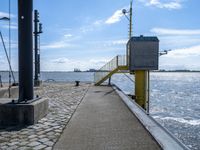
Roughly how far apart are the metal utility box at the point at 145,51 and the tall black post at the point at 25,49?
14.1 meters

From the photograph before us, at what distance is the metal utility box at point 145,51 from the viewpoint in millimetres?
22406

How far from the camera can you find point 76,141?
22.0 feet

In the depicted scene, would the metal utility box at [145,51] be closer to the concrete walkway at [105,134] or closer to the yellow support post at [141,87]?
the yellow support post at [141,87]

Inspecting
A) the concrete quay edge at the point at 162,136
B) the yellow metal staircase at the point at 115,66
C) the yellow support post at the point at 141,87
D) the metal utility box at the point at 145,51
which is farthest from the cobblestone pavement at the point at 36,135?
the yellow metal staircase at the point at 115,66

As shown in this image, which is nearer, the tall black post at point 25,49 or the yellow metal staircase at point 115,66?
the tall black post at point 25,49

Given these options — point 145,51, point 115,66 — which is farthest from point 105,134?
point 115,66

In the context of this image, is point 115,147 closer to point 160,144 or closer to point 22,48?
point 160,144

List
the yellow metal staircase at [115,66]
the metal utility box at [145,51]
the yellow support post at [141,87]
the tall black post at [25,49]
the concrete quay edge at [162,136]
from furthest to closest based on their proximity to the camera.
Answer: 1. the yellow metal staircase at [115,66]
2. the yellow support post at [141,87]
3. the metal utility box at [145,51]
4. the tall black post at [25,49]
5. the concrete quay edge at [162,136]

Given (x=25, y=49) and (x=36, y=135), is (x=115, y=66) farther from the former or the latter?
(x=36, y=135)

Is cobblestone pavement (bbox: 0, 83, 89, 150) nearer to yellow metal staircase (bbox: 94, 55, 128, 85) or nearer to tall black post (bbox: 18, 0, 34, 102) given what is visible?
tall black post (bbox: 18, 0, 34, 102)

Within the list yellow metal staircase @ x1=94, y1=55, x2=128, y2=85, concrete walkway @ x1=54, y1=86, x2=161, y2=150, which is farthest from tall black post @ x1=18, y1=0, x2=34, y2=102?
yellow metal staircase @ x1=94, y1=55, x2=128, y2=85

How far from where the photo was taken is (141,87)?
22.7 meters

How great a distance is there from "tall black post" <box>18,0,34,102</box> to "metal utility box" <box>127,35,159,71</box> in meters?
14.1

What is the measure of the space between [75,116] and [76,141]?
3.24 metres
